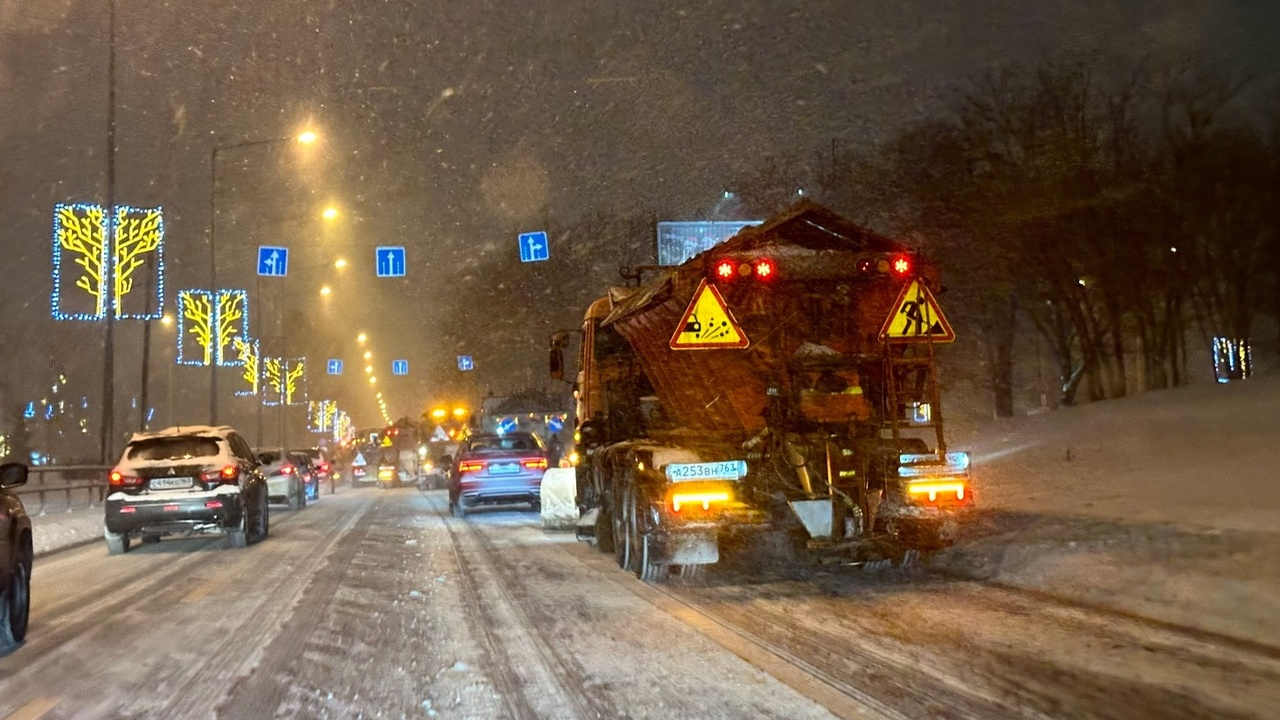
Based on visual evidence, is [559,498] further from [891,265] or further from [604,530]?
[891,265]

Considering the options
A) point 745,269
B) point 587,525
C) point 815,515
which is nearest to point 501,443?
point 587,525

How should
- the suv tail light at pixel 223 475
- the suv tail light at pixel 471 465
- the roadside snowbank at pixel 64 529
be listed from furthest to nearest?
the suv tail light at pixel 471 465, the roadside snowbank at pixel 64 529, the suv tail light at pixel 223 475

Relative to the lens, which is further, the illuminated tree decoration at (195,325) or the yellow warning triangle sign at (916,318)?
the illuminated tree decoration at (195,325)

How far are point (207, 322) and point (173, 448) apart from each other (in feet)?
49.4

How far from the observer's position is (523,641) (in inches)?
323

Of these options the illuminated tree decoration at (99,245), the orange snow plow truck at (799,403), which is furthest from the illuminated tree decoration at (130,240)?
the orange snow plow truck at (799,403)

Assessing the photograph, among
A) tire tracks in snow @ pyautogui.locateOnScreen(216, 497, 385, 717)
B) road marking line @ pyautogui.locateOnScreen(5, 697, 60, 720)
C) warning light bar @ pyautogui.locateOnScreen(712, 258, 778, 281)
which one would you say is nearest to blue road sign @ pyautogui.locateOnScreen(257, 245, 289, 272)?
tire tracks in snow @ pyautogui.locateOnScreen(216, 497, 385, 717)

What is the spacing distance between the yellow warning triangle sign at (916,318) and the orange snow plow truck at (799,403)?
13 millimetres

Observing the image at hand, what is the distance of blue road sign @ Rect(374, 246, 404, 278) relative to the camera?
30.1m

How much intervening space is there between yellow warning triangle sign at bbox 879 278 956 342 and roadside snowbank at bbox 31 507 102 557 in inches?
466

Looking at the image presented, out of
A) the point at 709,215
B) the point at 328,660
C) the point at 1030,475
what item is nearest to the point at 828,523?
the point at 328,660

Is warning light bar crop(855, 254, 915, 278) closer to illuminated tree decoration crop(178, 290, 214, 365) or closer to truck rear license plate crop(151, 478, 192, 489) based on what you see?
truck rear license plate crop(151, 478, 192, 489)

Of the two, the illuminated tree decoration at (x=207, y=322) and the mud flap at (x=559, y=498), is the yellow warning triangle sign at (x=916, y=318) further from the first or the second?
the illuminated tree decoration at (x=207, y=322)

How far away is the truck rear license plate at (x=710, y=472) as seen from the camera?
10.4 meters
